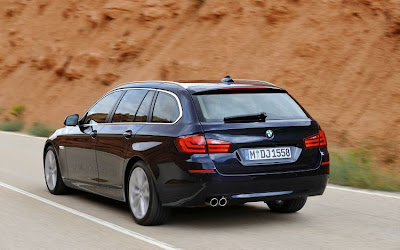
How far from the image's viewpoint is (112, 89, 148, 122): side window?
855cm

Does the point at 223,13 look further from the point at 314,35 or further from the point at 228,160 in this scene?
the point at 228,160

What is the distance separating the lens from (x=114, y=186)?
28.2ft

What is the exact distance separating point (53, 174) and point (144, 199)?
311 centimetres

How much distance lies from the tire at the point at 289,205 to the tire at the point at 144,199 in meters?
1.55

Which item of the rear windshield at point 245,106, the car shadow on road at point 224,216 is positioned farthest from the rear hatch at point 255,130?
the car shadow on road at point 224,216

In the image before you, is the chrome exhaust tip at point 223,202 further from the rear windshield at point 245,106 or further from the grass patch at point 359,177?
the grass patch at point 359,177

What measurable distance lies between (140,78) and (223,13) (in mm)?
3912

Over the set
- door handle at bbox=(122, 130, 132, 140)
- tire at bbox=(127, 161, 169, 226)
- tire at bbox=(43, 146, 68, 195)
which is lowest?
tire at bbox=(43, 146, 68, 195)

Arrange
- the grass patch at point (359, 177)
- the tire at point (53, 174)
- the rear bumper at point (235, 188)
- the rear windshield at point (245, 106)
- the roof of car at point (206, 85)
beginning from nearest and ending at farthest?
the rear bumper at point (235, 188), the rear windshield at point (245, 106), the roof of car at point (206, 85), the tire at point (53, 174), the grass patch at point (359, 177)

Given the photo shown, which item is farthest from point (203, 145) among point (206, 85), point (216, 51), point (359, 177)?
point (216, 51)

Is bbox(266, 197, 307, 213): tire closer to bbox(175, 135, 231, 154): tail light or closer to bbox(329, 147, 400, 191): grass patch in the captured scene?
bbox(175, 135, 231, 154): tail light

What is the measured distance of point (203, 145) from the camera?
7289 mm

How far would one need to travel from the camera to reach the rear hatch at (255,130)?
7.36 metres

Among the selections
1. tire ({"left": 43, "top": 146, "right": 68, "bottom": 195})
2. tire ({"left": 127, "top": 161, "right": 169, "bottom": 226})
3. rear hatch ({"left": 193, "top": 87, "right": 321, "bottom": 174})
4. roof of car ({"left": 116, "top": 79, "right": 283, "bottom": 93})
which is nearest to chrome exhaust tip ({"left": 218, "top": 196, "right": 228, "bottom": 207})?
rear hatch ({"left": 193, "top": 87, "right": 321, "bottom": 174})
